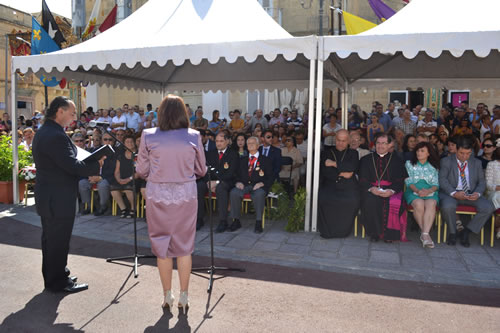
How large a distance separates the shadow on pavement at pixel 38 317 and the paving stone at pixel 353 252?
3.07 metres

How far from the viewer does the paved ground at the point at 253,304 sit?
341cm

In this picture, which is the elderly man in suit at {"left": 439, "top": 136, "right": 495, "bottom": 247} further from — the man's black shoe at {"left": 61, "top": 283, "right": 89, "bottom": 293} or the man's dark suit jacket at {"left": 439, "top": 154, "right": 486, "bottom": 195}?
the man's black shoe at {"left": 61, "top": 283, "right": 89, "bottom": 293}

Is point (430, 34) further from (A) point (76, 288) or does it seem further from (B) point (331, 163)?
(A) point (76, 288)

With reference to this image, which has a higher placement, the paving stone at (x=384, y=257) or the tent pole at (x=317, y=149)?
the tent pole at (x=317, y=149)

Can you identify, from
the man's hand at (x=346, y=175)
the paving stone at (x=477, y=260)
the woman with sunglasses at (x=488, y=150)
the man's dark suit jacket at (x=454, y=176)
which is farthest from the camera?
the woman with sunglasses at (x=488, y=150)

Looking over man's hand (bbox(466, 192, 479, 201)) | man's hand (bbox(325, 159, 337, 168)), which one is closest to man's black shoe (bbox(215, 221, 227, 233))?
man's hand (bbox(325, 159, 337, 168))

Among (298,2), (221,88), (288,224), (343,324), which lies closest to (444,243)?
(288,224)

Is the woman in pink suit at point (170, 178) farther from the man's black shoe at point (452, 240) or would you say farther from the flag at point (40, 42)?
the flag at point (40, 42)

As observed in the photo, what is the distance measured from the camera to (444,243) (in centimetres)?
566

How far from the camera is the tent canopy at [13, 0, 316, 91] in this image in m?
5.93

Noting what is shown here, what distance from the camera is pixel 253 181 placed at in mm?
6562

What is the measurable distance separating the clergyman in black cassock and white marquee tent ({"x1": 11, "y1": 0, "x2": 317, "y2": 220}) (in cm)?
36

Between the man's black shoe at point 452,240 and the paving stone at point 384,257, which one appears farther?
the man's black shoe at point 452,240

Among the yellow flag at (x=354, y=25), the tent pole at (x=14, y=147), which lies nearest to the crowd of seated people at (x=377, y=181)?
the tent pole at (x=14, y=147)
